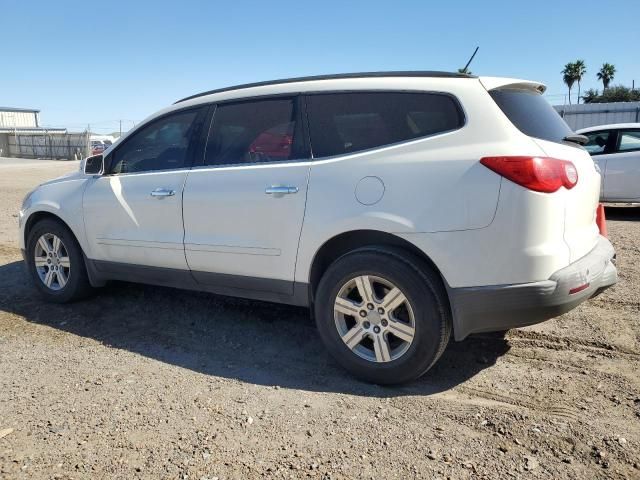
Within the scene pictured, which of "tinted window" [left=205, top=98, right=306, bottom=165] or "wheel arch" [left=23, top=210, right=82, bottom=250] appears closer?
"tinted window" [left=205, top=98, right=306, bottom=165]

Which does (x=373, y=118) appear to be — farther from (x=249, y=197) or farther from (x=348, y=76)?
(x=249, y=197)

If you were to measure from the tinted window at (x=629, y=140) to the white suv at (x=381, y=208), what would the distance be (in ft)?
22.8

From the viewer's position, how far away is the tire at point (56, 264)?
521cm

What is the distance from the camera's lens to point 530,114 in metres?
3.52

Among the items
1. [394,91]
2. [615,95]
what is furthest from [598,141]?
[615,95]

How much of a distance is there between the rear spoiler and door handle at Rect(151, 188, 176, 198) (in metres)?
2.37

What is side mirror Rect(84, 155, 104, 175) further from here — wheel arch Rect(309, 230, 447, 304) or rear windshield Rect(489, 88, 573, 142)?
rear windshield Rect(489, 88, 573, 142)

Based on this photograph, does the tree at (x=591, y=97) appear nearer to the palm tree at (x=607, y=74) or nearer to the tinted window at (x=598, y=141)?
the palm tree at (x=607, y=74)

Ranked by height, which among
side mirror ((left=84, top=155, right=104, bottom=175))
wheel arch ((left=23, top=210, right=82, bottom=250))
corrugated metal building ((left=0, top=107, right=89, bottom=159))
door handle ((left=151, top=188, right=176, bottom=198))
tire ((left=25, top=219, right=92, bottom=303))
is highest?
side mirror ((left=84, top=155, right=104, bottom=175))

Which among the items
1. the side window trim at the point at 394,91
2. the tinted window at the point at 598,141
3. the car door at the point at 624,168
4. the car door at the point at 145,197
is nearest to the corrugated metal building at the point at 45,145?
the tinted window at the point at 598,141

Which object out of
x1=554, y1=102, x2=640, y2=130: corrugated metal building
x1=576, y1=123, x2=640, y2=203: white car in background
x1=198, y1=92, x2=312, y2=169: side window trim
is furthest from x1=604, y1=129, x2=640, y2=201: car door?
x1=554, y1=102, x2=640, y2=130: corrugated metal building

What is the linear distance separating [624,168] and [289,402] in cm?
846

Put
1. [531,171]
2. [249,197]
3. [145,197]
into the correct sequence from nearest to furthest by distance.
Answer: [531,171] < [249,197] < [145,197]

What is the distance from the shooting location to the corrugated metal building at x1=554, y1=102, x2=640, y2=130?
20103 mm
